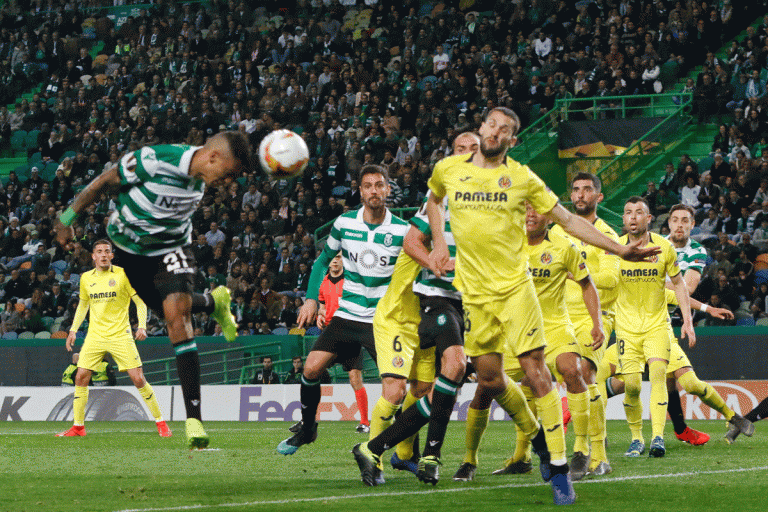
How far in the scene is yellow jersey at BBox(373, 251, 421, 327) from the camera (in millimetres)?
8750

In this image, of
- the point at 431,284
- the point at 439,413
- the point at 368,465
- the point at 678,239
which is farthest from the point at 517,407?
the point at 678,239

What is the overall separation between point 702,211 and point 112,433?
454 inches

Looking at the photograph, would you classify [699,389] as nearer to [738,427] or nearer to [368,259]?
[738,427]

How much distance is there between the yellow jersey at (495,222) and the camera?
24.0 feet

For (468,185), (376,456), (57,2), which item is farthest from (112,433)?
(57,2)

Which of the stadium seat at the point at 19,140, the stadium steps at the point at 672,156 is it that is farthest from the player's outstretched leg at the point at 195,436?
the stadium seat at the point at 19,140

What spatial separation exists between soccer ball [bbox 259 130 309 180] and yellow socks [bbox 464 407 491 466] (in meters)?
2.39

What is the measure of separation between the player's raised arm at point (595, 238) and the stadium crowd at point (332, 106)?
12.3 m

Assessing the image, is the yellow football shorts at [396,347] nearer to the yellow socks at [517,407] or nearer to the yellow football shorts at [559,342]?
the yellow football shorts at [559,342]

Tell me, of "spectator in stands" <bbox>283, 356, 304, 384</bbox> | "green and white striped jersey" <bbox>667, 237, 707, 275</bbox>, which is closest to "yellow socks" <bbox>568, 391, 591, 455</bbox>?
"green and white striped jersey" <bbox>667, 237, 707, 275</bbox>

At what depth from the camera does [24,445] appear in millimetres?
Answer: 13266

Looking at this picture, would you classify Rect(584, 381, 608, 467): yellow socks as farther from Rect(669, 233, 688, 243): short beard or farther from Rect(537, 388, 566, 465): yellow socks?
Rect(669, 233, 688, 243): short beard

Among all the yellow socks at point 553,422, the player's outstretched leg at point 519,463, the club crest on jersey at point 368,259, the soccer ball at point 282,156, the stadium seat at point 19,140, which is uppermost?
the stadium seat at point 19,140

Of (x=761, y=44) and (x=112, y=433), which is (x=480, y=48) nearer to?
(x=761, y=44)
